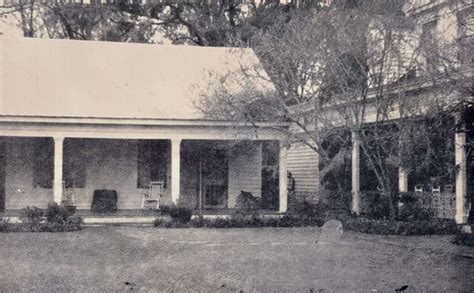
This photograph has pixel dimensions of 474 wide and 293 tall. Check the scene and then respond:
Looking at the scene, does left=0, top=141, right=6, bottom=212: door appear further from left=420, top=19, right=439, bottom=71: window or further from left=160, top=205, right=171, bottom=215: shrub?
left=420, top=19, right=439, bottom=71: window

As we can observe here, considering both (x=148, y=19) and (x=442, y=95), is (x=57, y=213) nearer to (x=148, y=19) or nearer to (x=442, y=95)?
(x=442, y=95)

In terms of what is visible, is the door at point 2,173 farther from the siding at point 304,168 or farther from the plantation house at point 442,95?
the siding at point 304,168

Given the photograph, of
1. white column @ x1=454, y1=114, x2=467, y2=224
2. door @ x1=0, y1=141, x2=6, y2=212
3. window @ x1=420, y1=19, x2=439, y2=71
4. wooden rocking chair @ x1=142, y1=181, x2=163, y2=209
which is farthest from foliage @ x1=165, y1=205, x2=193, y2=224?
window @ x1=420, y1=19, x2=439, y2=71

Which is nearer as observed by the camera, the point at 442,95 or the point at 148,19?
the point at 442,95

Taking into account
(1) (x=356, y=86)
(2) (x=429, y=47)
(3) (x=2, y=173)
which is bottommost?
(3) (x=2, y=173)

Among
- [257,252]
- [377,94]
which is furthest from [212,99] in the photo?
[257,252]

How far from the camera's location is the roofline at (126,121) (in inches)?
760

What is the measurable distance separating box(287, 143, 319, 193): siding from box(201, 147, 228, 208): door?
4.04m

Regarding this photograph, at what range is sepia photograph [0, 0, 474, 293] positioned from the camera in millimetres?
11477

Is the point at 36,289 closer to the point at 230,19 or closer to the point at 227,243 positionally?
the point at 227,243

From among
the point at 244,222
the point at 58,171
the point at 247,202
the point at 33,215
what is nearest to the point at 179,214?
the point at 244,222

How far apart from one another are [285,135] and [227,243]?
703 centimetres

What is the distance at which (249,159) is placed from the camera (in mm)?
24094

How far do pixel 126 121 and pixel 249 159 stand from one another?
5.81 meters
